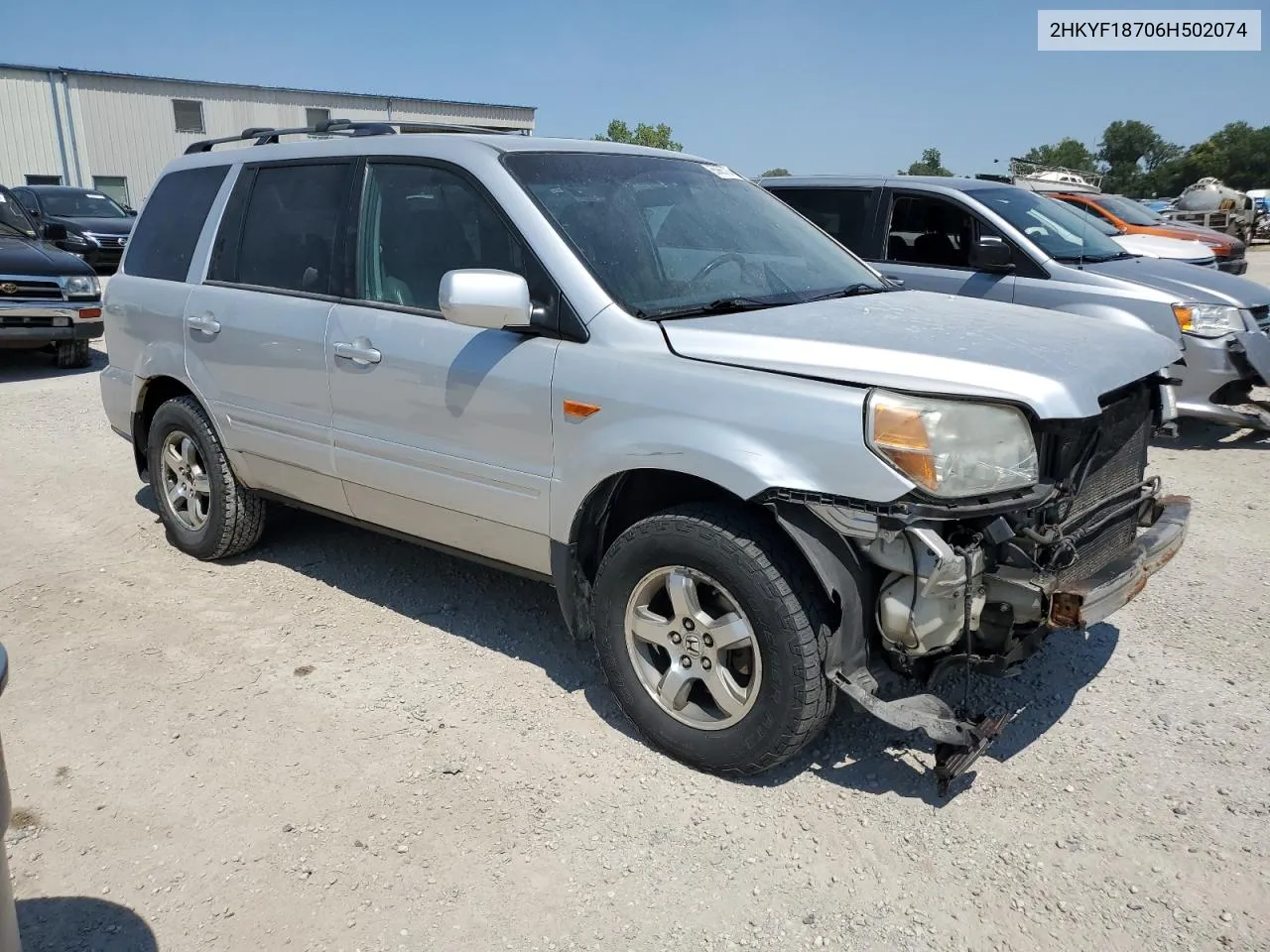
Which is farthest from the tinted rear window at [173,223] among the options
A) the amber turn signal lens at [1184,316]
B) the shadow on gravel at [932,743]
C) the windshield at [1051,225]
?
the amber turn signal lens at [1184,316]

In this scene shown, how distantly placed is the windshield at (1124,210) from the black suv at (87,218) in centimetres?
1546

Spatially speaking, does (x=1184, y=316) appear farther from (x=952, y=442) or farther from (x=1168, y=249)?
(x=952, y=442)

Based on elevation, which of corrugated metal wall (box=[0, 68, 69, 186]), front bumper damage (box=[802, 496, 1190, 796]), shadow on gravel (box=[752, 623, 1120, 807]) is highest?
corrugated metal wall (box=[0, 68, 69, 186])

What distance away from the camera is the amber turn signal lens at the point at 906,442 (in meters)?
2.74

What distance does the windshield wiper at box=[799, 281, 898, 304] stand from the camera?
3.77 m

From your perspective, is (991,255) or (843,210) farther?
(843,210)

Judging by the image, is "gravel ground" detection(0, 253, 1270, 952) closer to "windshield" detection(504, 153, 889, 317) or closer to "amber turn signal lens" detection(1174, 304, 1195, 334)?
"windshield" detection(504, 153, 889, 317)

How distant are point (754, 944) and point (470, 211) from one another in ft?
8.52

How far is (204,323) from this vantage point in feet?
15.1

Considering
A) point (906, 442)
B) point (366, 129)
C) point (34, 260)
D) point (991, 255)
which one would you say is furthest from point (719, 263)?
point (34, 260)

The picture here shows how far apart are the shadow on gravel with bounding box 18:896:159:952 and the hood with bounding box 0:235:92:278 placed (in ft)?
29.8

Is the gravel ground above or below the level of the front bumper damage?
below

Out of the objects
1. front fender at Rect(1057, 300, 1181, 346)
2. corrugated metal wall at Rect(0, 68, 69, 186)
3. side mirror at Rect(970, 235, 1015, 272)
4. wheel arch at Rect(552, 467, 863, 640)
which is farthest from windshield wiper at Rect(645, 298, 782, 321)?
corrugated metal wall at Rect(0, 68, 69, 186)

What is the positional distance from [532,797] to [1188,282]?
6276 mm
